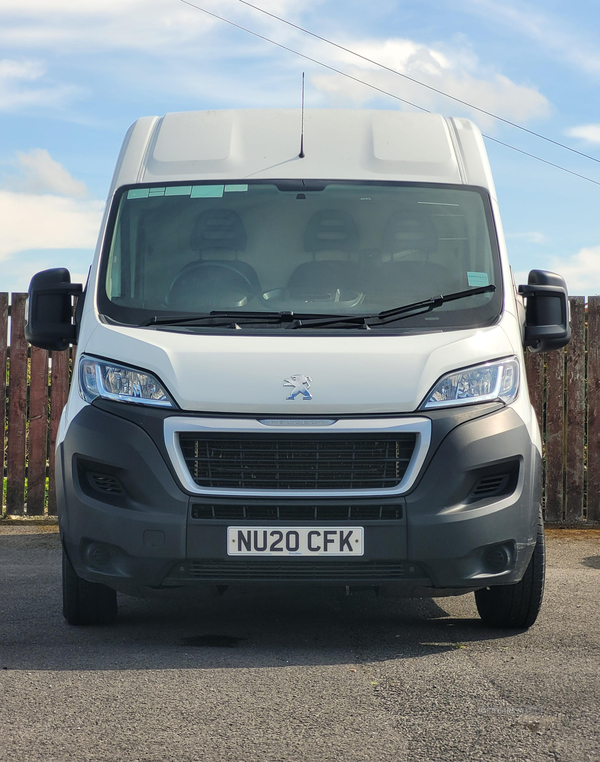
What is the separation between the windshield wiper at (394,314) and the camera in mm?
4988

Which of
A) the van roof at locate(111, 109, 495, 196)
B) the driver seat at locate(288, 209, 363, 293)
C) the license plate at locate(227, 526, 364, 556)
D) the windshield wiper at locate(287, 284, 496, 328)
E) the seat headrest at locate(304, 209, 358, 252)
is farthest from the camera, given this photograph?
the van roof at locate(111, 109, 495, 196)

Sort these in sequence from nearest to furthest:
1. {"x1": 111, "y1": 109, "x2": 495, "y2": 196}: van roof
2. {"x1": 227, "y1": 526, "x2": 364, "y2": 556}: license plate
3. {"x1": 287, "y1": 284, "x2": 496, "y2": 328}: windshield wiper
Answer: {"x1": 227, "y1": 526, "x2": 364, "y2": 556}: license plate < {"x1": 287, "y1": 284, "x2": 496, "y2": 328}: windshield wiper < {"x1": 111, "y1": 109, "x2": 495, "y2": 196}: van roof

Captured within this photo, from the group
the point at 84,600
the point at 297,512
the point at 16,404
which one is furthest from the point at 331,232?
the point at 16,404

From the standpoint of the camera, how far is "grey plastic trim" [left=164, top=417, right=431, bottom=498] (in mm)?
4672

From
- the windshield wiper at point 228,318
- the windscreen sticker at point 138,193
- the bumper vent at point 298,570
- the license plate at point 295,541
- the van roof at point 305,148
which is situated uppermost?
the van roof at point 305,148

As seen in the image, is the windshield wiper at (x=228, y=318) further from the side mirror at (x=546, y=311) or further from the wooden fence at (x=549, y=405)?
the wooden fence at (x=549, y=405)

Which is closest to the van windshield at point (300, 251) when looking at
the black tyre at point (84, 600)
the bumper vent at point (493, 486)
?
Result: the bumper vent at point (493, 486)

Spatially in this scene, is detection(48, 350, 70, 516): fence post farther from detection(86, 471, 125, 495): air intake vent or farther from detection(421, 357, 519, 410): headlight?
detection(421, 357, 519, 410): headlight

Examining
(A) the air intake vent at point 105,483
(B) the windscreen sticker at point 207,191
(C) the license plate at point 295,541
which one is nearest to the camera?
(C) the license plate at point 295,541

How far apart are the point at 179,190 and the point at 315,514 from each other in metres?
2.05

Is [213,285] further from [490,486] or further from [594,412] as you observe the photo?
[594,412]

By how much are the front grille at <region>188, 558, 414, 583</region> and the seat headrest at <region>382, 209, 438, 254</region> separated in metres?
1.71

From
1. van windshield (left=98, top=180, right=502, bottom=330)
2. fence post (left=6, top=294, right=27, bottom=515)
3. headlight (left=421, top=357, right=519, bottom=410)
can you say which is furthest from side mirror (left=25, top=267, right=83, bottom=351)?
fence post (left=6, top=294, right=27, bottom=515)

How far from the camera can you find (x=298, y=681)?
4262 millimetres
